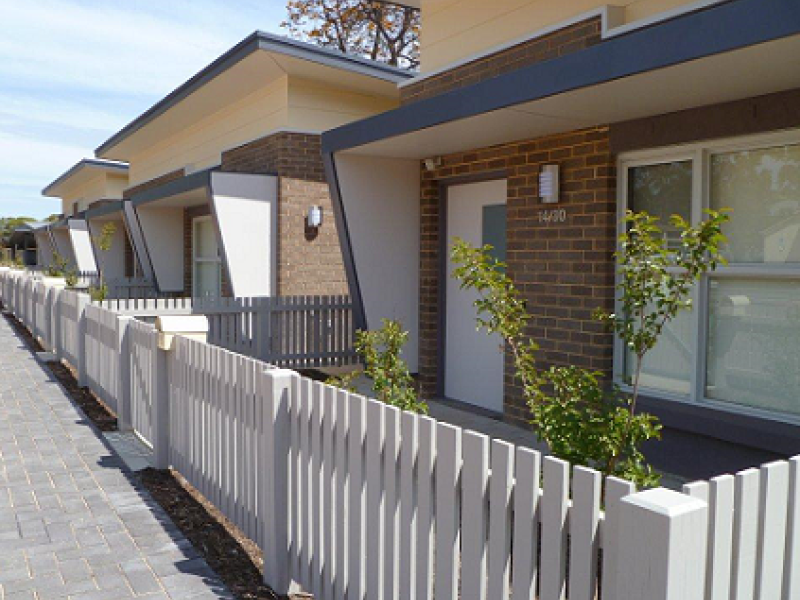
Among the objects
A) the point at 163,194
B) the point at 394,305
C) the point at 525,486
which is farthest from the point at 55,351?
the point at 525,486

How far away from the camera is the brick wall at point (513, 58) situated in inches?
256

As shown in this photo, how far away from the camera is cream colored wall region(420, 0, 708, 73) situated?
6288 mm

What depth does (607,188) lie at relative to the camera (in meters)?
6.25

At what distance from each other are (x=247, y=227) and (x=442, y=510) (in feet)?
31.3

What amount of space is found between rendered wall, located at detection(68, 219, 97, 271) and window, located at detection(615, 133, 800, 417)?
2118cm

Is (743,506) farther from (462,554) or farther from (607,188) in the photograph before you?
(607,188)

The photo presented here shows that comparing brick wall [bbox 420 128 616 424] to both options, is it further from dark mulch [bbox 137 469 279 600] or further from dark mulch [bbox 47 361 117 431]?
dark mulch [bbox 47 361 117 431]

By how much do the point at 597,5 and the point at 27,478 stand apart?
6271mm

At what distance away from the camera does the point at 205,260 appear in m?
16.0

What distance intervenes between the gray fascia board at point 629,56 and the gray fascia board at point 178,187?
573 cm

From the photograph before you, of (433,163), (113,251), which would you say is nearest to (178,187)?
(433,163)

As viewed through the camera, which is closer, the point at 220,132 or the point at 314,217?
the point at 314,217

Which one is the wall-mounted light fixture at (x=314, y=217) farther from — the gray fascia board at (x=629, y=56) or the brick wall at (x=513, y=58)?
the gray fascia board at (x=629, y=56)

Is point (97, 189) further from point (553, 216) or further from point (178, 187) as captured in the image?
point (553, 216)
